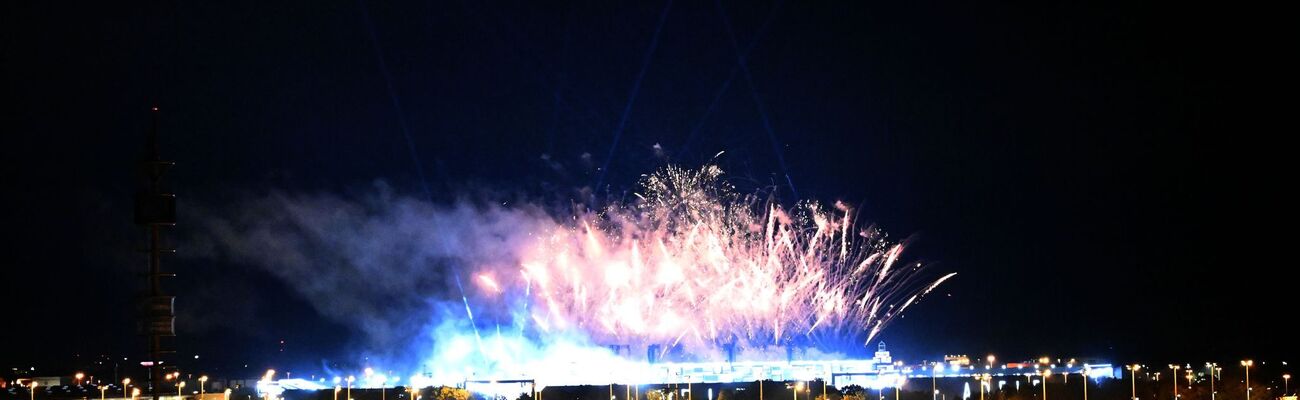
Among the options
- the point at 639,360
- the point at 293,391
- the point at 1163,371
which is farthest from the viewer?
the point at 1163,371

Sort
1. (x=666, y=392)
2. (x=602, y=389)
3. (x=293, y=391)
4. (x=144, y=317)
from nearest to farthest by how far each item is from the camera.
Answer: (x=144, y=317)
(x=666, y=392)
(x=602, y=389)
(x=293, y=391)

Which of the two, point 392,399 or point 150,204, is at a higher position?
point 150,204

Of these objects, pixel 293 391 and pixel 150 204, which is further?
pixel 293 391

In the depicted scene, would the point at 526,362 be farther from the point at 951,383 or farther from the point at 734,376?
the point at 951,383

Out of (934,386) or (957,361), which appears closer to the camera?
(934,386)

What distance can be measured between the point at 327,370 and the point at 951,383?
148 feet

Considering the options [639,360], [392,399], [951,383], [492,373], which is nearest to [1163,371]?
[951,383]

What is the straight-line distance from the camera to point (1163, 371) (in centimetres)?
9494

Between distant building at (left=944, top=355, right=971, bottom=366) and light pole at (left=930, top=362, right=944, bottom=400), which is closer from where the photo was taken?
light pole at (left=930, top=362, right=944, bottom=400)

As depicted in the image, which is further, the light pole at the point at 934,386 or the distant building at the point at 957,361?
the distant building at the point at 957,361

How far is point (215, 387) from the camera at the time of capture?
6938 centimetres

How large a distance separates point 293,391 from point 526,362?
46.9ft

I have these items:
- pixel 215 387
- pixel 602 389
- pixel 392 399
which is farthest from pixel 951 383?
pixel 215 387

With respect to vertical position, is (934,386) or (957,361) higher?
(934,386)
